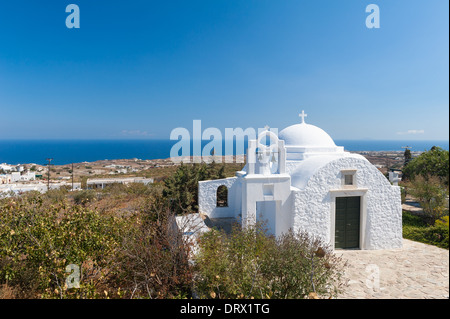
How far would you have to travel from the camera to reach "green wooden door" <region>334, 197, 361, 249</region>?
9.71 metres

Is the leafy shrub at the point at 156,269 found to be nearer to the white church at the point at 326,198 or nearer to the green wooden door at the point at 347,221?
the white church at the point at 326,198

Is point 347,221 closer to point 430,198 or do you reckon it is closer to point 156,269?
point 430,198

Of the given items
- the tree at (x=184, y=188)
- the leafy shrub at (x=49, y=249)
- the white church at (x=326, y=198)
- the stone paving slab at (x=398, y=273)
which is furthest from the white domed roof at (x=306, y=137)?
the leafy shrub at (x=49, y=249)

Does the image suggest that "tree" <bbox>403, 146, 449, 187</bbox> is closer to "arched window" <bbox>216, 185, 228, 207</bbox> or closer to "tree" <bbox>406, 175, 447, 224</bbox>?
"tree" <bbox>406, 175, 447, 224</bbox>

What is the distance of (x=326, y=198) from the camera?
30.9 ft

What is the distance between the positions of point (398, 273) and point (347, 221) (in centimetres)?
234

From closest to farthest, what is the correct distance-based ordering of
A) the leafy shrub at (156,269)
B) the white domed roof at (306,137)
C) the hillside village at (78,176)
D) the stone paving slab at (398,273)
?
the leafy shrub at (156,269), the stone paving slab at (398,273), the white domed roof at (306,137), the hillside village at (78,176)

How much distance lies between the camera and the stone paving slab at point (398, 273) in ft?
22.0

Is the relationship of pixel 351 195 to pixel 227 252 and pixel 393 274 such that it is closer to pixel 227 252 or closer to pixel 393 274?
pixel 393 274

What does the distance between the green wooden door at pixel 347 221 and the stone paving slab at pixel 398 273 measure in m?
0.40

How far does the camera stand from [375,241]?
9.78 metres

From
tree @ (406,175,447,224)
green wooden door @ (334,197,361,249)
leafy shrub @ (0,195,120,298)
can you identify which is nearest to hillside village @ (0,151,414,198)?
tree @ (406,175,447,224)
